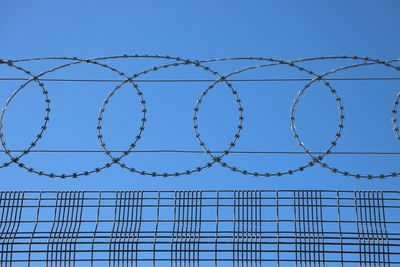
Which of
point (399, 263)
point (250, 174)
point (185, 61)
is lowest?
point (399, 263)

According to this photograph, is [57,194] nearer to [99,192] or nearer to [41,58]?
[99,192]

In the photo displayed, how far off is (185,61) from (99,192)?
5.37 metres

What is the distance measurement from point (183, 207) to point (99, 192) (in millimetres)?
2438

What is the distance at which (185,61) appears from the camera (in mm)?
17281

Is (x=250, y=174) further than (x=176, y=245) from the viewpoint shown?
No

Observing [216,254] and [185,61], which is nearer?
[185,61]

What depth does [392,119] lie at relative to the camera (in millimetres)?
16906

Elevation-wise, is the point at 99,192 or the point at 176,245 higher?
the point at 99,192

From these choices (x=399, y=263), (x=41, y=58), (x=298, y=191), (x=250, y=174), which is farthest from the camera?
(x=298, y=191)

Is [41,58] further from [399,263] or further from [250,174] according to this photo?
[399,263]

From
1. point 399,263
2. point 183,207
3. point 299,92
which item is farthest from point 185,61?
point 399,263

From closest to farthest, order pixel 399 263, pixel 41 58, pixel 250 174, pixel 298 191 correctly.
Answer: pixel 250 174 < pixel 41 58 < pixel 399 263 < pixel 298 191

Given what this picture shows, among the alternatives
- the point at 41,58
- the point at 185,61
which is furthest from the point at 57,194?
the point at 185,61

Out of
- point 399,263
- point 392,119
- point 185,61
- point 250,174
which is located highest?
point 185,61
